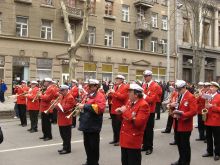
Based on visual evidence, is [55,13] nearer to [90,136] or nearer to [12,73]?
[12,73]

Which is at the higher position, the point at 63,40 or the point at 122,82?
the point at 63,40

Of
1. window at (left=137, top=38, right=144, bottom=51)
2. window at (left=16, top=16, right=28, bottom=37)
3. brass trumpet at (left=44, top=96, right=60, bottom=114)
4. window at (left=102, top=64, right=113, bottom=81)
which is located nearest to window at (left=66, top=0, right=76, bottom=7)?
window at (left=16, top=16, right=28, bottom=37)

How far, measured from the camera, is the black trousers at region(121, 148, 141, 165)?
6273mm

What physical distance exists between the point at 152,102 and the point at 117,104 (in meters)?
1.44

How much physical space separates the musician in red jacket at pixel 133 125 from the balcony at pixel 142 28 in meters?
30.2

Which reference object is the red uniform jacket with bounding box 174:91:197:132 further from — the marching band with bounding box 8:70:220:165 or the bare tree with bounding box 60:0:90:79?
the bare tree with bounding box 60:0:90:79

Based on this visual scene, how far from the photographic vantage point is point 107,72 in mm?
33844

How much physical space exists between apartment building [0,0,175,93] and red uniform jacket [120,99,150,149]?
22453 millimetres

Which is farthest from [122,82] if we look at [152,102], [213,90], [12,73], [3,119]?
[12,73]

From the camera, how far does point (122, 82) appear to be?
10.6 meters

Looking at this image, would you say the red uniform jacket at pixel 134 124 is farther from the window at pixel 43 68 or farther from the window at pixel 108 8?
the window at pixel 108 8

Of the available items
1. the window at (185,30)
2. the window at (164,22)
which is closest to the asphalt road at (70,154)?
the window at (164,22)

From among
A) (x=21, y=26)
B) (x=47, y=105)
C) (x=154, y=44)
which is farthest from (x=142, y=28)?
(x=47, y=105)

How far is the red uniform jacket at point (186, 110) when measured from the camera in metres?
7.75
